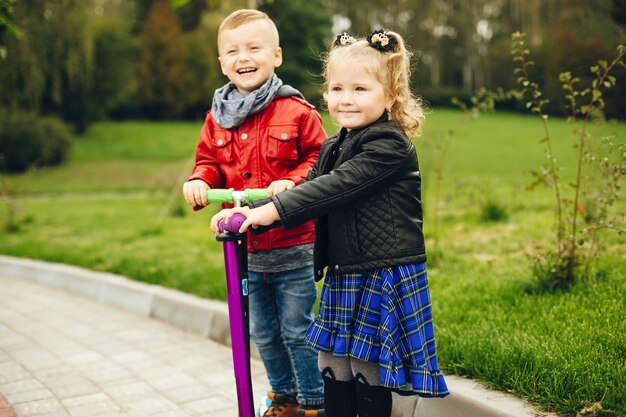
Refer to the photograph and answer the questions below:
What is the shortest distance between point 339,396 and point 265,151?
1.15 meters

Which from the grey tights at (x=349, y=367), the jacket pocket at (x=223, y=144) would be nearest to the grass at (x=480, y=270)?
the grey tights at (x=349, y=367)

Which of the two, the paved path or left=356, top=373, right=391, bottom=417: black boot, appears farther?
the paved path

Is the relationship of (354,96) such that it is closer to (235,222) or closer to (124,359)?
(235,222)

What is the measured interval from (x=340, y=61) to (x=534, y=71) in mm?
30020

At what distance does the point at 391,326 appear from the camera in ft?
8.23

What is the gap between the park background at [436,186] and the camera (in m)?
3.42

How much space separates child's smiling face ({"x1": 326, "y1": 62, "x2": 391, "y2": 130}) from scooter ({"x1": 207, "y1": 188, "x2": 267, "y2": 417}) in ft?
1.42

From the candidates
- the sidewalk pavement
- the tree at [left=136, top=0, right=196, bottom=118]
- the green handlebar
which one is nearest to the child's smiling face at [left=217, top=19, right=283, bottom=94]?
the green handlebar

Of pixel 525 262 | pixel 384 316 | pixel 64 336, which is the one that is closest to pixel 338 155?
pixel 384 316

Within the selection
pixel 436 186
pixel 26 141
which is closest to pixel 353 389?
pixel 436 186

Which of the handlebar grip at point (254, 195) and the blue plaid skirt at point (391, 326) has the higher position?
the handlebar grip at point (254, 195)

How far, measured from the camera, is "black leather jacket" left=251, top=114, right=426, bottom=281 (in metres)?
2.46

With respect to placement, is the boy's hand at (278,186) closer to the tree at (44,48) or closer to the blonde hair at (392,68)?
the blonde hair at (392,68)

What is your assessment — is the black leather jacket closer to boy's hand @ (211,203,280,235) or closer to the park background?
boy's hand @ (211,203,280,235)
